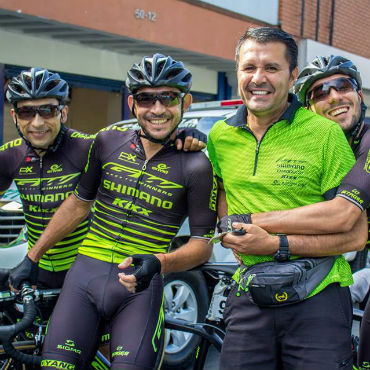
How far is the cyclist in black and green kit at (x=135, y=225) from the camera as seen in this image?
2.89 m

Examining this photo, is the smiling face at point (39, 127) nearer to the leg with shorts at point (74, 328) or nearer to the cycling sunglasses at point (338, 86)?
the leg with shorts at point (74, 328)

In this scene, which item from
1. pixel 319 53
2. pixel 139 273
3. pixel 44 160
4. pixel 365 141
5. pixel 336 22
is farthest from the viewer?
pixel 336 22

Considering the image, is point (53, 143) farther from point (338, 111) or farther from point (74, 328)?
point (338, 111)

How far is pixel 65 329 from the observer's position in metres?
2.92

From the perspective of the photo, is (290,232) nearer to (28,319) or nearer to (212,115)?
(28,319)

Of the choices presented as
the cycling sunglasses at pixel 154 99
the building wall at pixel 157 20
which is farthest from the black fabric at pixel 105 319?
the building wall at pixel 157 20

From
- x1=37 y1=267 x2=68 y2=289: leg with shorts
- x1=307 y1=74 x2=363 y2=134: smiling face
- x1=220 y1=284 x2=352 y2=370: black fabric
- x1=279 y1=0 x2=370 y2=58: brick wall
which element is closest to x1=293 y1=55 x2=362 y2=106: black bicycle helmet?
x1=307 y1=74 x2=363 y2=134: smiling face

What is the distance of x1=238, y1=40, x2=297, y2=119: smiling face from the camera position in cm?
276

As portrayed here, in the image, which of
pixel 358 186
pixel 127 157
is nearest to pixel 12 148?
pixel 127 157

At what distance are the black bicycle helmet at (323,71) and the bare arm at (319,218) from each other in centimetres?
93

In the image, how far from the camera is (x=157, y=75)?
3316 mm

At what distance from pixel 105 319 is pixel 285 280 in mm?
1005

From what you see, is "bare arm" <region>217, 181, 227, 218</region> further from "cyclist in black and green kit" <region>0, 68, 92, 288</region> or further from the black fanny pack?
"cyclist in black and green kit" <region>0, 68, 92, 288</region>

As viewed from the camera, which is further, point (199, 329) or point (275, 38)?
point (199, 329)
